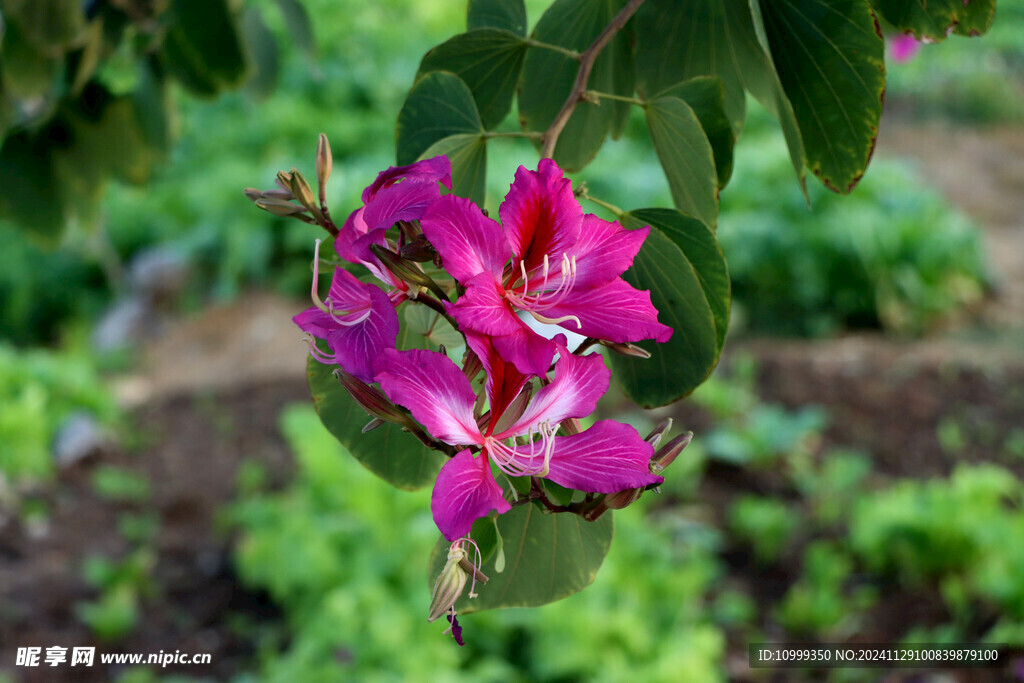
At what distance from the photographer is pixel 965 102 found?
632 cm

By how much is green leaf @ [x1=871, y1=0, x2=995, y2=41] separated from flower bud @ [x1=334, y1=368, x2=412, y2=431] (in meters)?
0.34

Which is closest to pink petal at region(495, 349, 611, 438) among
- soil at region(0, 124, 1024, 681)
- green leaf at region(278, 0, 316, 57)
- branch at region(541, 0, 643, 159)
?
branch at region(541, 0, 643, 159)

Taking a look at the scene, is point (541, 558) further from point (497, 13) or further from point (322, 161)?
point (497, 13)

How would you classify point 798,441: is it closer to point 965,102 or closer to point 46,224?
point 46,224

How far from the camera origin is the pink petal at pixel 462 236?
0.33 meters

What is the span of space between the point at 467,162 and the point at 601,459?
0.18 m

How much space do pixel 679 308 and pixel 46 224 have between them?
706 millimetres

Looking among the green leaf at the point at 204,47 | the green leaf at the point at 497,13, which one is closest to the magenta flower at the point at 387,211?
the green leaf at the point at 497,13

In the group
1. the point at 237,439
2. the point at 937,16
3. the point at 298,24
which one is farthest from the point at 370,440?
the point at 237,439

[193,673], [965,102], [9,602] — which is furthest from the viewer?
[965,102]

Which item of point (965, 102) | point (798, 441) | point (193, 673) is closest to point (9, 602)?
point (193, 673)

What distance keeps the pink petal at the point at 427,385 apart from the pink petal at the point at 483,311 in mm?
17

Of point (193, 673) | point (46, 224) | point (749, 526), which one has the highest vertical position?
point (46, 224)

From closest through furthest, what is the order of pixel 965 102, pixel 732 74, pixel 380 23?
pixel 732 74 → pixel 380 23 → pixel 965 102
